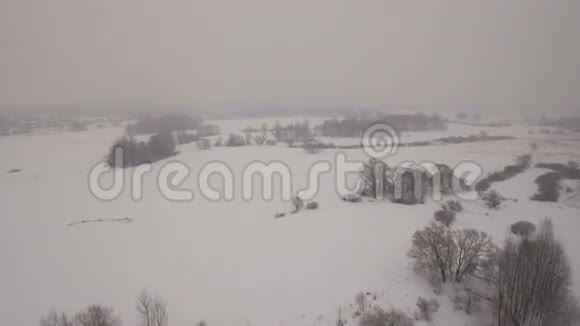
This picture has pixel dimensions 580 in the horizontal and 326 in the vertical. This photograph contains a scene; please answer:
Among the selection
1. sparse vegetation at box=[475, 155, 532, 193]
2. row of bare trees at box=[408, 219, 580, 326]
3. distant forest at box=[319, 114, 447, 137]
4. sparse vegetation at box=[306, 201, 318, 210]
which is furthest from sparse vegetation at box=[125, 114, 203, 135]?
row of bare trees at box=[408, 219, 580, 326]

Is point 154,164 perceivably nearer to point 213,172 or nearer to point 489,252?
point 213,172

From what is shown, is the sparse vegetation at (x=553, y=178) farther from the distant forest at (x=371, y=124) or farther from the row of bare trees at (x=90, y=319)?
the distant forest at (x=371, y=124)

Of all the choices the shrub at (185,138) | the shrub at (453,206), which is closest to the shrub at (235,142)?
the shrub at (185,138)

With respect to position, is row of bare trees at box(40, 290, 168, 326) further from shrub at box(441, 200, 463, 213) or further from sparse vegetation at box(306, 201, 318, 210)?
shrub at box(441, 200, 463, 213)

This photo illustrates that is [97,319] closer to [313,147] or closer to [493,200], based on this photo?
[493,200]

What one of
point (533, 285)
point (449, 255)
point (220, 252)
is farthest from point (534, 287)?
point (220, 252)

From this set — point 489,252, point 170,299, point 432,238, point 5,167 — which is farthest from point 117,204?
point 489,252
